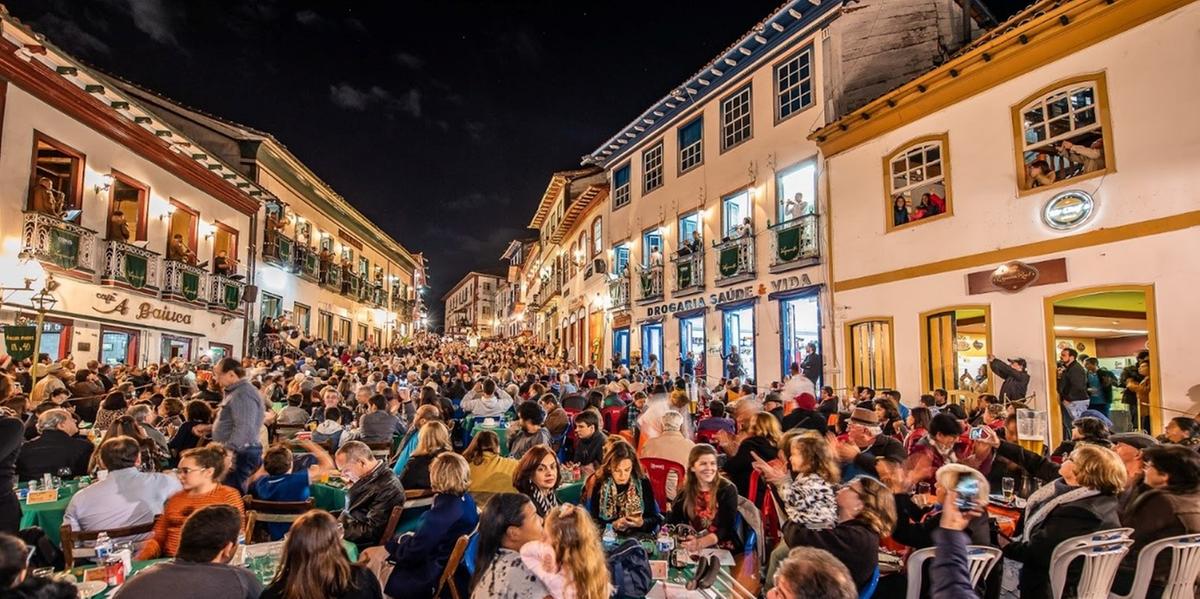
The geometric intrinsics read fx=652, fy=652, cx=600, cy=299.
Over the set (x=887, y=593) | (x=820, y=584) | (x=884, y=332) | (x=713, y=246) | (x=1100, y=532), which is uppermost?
(x=713, y=246)

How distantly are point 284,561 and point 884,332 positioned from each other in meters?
12.8

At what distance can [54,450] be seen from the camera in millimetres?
6938

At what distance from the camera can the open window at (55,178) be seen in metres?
13.5

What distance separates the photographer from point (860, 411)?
765 centimetres

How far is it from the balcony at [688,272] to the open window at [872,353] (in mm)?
5806

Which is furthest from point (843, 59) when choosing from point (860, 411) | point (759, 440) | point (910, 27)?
point (759, 440)

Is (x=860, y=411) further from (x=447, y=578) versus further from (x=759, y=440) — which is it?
(x=447, y=578)

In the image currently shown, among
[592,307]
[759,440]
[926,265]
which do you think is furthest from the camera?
[592,307]

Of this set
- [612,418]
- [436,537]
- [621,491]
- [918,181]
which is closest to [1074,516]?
[621,491]

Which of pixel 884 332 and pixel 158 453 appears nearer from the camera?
pixel 158 453

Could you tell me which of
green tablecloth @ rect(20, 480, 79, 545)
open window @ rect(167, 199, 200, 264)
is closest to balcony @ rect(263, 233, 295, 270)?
open window @ rect(167, 199, 200, 264)

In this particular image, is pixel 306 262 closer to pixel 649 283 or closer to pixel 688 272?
pixel 649 283

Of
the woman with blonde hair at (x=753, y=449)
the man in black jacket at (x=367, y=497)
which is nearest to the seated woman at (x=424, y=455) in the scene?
the man in black jacket at (x=367, y=497)

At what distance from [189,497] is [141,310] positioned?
49.0ft
